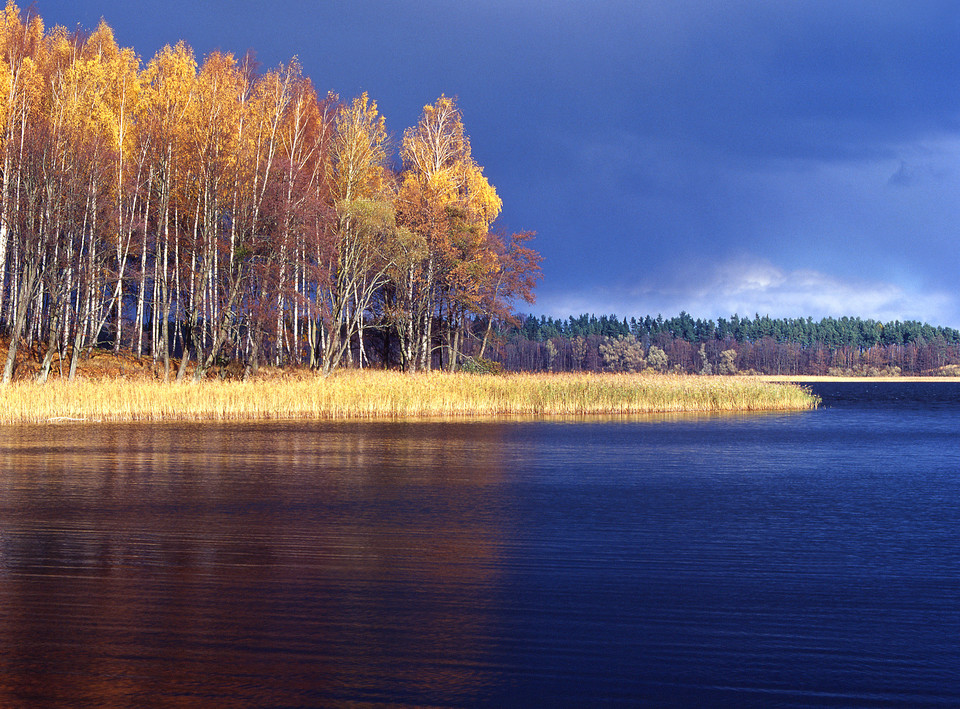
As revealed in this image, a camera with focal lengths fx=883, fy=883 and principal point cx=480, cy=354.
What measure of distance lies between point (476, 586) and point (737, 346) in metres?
162

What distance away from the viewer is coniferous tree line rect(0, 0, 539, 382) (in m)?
30.4

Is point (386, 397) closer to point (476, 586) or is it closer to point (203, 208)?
point (203, 208)

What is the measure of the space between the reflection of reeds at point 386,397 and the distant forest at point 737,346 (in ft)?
288

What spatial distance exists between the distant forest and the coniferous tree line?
8580cm

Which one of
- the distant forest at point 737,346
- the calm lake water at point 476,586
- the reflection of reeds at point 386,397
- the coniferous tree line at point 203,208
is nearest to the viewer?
the calm lake water at point 476,586

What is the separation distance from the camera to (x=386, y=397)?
96.2 feet

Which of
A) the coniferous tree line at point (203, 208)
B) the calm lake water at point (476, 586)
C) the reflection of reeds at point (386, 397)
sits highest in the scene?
the coniferous tree line at point (203, 208)

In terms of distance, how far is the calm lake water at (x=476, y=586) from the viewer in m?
4.72

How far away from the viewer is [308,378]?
3375 cm

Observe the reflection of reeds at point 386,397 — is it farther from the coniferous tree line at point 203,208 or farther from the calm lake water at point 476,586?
the calm lake water at point 476,586

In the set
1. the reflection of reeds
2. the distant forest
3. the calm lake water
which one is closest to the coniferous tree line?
the reflection of reeds

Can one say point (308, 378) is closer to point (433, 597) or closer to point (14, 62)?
point (14, 62)

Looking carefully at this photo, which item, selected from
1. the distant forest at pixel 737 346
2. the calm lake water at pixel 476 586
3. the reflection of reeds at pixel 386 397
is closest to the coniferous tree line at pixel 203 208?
the reflection of reeds at pixel 386 397

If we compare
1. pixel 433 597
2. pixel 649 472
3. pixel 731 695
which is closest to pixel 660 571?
pixel 433 597
